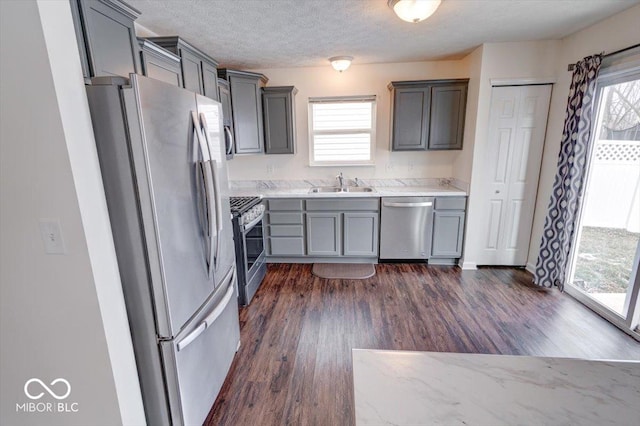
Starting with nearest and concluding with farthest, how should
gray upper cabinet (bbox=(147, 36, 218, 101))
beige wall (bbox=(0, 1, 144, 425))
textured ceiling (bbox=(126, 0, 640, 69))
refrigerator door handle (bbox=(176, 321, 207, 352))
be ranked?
1. beige wall (bbox=(0, 1, 144, 425))
2. refrigerator door handle (bbox=(176, 321, 207, 352))
3. textured ceiling (bbox=(126, 0, 640, 69))
4. gray upper cabinet (bbox=(147, 36, 218, 101))

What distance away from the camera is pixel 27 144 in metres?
1.04

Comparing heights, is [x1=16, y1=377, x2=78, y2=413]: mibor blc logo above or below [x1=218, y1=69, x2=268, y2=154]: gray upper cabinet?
below

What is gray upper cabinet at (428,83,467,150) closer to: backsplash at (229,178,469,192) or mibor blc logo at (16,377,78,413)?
backsplash at (229,178,469,192)

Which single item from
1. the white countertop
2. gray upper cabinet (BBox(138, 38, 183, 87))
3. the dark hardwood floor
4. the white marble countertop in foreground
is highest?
gray upper cabinet (BBox(138, 38, 183, 87))

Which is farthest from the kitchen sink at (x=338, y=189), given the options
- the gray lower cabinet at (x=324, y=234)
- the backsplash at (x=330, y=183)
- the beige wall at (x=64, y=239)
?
the beige wall at (x=64, y=239)

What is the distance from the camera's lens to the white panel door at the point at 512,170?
10.3ft

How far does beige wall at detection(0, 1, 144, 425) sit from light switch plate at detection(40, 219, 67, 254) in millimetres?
19

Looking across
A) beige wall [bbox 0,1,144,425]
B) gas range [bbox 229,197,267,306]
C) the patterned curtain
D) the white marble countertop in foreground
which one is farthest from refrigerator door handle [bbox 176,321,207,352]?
the patterned curtain

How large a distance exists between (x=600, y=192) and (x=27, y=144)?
3.98m

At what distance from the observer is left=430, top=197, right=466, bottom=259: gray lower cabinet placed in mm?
3482

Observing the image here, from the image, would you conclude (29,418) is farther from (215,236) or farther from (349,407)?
(349,407)

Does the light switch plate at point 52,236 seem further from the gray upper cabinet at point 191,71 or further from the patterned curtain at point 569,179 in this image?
the patterned curtain at point 569,179

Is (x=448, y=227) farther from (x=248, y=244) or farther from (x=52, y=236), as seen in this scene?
(x=52, y=236)

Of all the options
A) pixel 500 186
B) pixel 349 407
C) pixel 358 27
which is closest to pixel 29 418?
pixel 349 407
